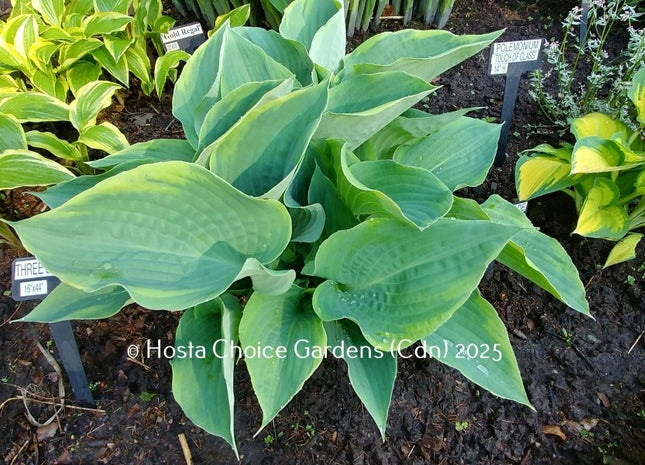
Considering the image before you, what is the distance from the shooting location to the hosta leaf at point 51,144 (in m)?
1.51

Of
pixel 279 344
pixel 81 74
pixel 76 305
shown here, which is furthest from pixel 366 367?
pixel 81 74

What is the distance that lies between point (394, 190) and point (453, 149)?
26 centimetres

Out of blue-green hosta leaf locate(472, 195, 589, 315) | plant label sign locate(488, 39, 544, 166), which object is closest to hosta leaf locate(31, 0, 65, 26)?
plant label sign locate(488, 39, 544, 166)

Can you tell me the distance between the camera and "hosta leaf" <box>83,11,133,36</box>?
5.35ft

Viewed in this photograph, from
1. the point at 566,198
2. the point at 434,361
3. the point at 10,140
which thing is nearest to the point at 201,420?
the point at 434,361

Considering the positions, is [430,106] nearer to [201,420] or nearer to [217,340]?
[217,340]

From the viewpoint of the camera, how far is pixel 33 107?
5.00 feet

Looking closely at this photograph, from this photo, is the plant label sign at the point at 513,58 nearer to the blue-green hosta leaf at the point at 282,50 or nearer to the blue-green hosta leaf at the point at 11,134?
the blue-green hosta leaf at the point at 282,50

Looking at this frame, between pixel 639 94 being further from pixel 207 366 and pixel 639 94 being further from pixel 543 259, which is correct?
pixel 207 366

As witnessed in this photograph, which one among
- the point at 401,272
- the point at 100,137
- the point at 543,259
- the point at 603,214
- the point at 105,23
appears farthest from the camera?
the point at 105,23

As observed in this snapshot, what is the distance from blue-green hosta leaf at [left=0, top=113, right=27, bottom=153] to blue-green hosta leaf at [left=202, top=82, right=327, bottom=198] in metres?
0.80

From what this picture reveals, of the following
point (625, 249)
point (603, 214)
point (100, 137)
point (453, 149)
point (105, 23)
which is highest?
point (105, 23)

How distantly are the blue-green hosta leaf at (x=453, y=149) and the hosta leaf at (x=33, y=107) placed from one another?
3.31ft

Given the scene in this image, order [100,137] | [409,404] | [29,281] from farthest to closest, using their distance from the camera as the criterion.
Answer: [100,137], [409,404], [29,281]
